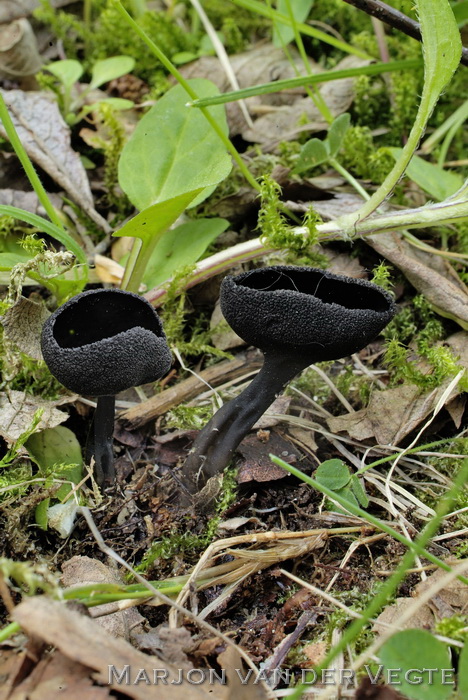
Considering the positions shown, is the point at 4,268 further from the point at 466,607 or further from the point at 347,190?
the point at 466,607

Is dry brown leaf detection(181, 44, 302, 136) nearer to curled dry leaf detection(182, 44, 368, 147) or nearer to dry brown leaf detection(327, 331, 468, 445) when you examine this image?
curled dry leaf detection(182, 44, 368, 147)

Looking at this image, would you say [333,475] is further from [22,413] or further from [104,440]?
[22,413]

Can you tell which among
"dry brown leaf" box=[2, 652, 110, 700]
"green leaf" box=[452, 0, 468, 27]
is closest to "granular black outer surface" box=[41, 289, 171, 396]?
"dry brown leaf" box=[2, 652, 110, 700]

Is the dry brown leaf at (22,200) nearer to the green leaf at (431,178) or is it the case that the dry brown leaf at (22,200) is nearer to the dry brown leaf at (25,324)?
the dry brown leaf at (25,324)

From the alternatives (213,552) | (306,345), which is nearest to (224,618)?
(213,552)

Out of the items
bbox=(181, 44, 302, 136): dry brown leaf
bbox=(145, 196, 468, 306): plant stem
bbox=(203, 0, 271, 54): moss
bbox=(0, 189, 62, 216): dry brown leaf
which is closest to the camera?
bbox=(145, 196, 468, 306): plant stem

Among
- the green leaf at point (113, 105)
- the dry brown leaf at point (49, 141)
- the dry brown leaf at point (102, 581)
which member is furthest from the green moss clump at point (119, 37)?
the dry brown leaf at point (102, 581)

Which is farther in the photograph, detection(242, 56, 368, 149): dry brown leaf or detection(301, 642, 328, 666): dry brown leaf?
detection(242, 56, 368, 149): dry brown leaf

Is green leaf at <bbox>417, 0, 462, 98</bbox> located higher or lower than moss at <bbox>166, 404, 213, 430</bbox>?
higher
